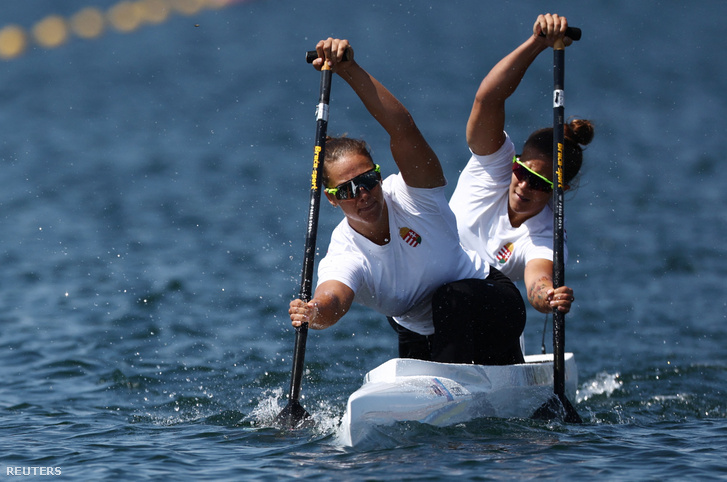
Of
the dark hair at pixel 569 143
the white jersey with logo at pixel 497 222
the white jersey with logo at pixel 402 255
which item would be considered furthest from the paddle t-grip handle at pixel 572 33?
the white jersey with logo at pixel 402 255

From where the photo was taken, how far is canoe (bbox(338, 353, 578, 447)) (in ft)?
14.8

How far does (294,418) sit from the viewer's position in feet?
16.5

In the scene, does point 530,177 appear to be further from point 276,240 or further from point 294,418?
point 276,240

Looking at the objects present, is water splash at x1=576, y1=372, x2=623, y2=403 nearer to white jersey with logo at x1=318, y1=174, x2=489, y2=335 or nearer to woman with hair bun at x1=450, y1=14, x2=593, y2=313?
woman with hair bun at x1=450, y1=14, x2=593, y2=313

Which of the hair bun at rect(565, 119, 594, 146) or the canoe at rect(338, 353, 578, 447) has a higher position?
the hair bun at rect(565, 119, 594, 146)

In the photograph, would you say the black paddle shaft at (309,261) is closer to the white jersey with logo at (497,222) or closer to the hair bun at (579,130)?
the white jersey with logo at (497,222)

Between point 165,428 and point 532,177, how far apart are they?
2683 millimetres

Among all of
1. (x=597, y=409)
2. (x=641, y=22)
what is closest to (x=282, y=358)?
(x=597, y=409)

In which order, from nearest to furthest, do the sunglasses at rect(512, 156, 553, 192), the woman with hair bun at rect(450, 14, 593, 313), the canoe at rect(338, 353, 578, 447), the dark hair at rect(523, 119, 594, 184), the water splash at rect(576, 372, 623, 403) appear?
the canoe at rect(338, 353, 578, 447)
the woman with hair bun at rect(450, 14, 593, 313)
the sunglasses at rect(512, 156, 553, 192)
the dark hair at rect(523, 119, 594, 184)
the water splash at rect(576, 372, 623, 403)

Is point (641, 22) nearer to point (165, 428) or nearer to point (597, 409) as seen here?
point (597, 409)

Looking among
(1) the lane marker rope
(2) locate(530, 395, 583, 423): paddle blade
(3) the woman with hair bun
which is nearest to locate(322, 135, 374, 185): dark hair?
(3) the woman with hair bun

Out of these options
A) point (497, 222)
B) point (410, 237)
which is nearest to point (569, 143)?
point (497, 222)

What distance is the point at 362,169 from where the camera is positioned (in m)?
4.63

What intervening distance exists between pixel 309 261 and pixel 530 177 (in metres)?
1.41
